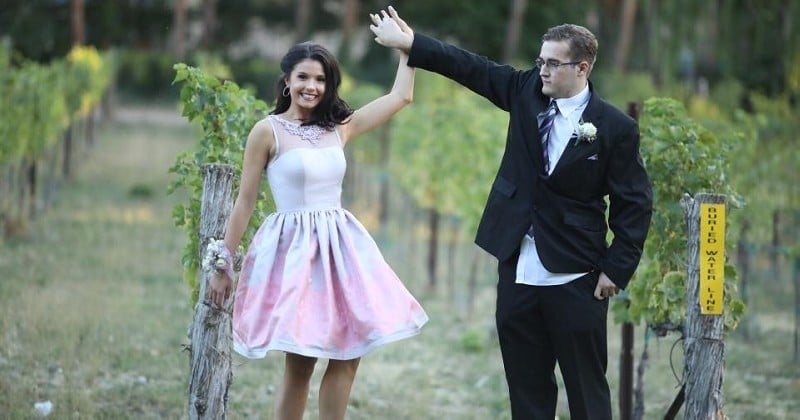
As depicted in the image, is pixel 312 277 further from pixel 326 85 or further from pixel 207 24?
pixel 207 24

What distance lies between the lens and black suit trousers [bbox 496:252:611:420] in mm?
4578

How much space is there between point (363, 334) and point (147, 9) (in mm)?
46685

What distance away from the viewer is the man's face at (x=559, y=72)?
4.50 meters

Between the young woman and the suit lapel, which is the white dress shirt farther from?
the young woman

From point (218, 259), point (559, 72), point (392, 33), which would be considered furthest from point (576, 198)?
point (218, 259)

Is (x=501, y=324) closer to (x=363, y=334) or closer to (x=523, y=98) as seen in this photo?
(x=363, y=334)

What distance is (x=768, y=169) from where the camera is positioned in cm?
1173

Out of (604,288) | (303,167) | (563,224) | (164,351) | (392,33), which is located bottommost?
(164,351)

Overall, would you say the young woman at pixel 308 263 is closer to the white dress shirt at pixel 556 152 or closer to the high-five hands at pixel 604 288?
the white dress shirt at pixel 556 152

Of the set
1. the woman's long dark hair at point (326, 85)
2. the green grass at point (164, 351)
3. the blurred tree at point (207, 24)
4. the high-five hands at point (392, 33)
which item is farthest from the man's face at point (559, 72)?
the blurred tree at point (207, 24)

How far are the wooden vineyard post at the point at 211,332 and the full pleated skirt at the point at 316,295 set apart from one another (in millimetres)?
76

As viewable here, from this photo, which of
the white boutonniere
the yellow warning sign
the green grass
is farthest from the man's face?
the green grass

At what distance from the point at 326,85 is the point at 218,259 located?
2.61 feet

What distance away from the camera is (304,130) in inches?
187
